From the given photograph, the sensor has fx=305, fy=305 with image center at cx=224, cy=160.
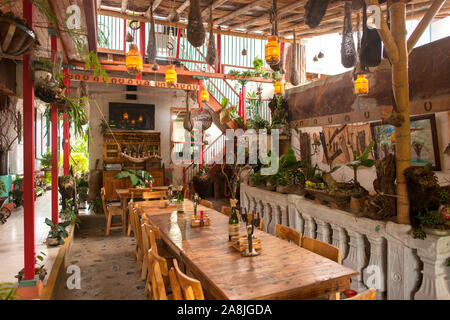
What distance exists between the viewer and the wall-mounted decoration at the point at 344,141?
5.63m

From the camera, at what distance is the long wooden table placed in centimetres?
182

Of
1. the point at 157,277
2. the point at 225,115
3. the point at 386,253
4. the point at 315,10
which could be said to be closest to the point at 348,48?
the point at 315,10

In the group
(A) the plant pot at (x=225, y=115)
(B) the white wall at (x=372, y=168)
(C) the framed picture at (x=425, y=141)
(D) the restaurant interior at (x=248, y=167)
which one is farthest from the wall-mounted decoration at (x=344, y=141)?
(A) the plant pot at (x=225, y=115)

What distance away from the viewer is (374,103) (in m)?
5.32

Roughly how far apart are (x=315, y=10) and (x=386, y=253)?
2250 mm

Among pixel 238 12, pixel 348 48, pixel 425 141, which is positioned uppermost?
pixel 238 12

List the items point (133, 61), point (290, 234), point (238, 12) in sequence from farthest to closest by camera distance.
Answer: point (238, 12) < point (133, 61) < point (290, 234)

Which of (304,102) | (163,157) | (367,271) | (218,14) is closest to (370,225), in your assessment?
(367,271)

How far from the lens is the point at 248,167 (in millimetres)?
8359

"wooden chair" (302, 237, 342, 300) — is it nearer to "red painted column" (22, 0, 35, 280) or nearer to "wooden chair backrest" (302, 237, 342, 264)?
"wooden chair backrest" (302, 237, 342, 264)

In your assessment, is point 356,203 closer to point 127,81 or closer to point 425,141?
point 425,141

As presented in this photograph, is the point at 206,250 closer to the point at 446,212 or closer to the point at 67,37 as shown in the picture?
the point at 446,212

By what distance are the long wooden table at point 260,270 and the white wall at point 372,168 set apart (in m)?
2.50
